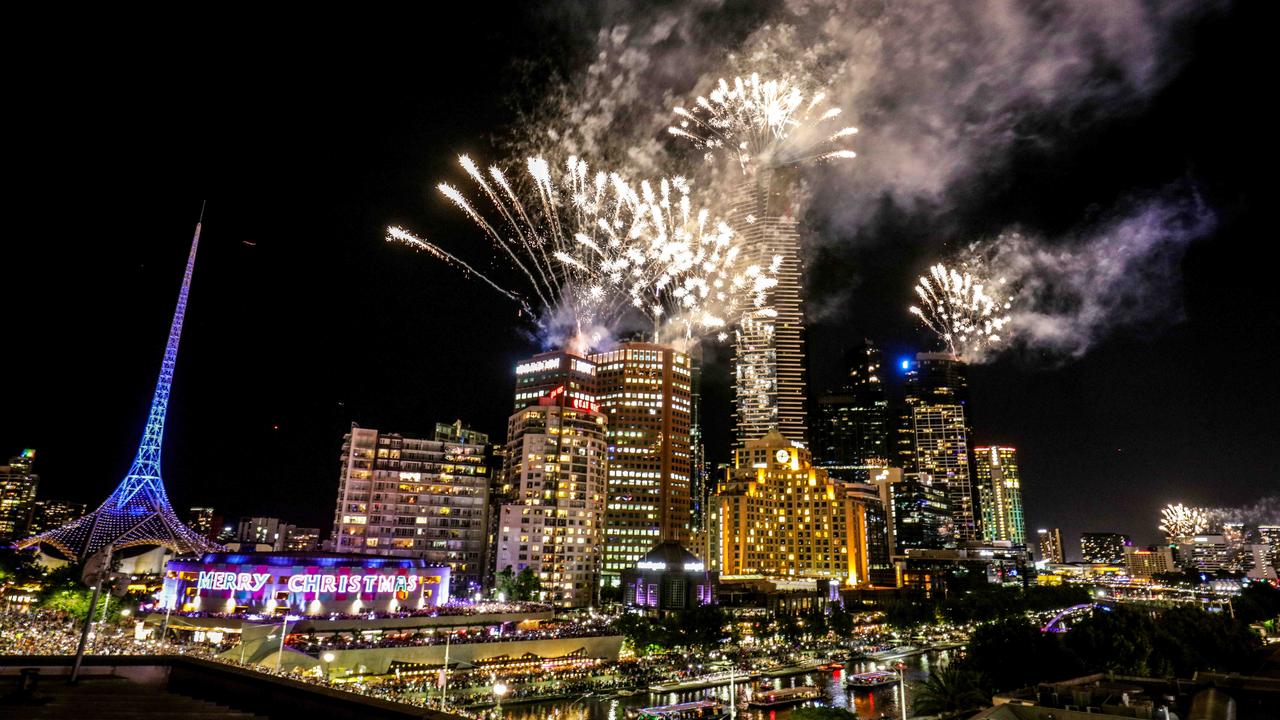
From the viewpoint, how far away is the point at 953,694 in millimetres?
42750

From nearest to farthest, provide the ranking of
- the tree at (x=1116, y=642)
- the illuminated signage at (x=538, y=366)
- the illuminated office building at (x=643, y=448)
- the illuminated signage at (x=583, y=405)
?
the tree at (x=1116, y=642) < the illuminated signage at (x=583, y=405) < the illuminated office building at (x=643, y=448) < the illuminated signage at (x=538, y=366)

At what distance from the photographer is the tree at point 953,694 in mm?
42000

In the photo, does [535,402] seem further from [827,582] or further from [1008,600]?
[1008,600]

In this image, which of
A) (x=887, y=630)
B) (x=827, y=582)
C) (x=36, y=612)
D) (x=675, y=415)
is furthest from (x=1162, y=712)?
(x=675, y=415)

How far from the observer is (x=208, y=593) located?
78250mm

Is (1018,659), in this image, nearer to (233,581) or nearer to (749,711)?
(749,711)

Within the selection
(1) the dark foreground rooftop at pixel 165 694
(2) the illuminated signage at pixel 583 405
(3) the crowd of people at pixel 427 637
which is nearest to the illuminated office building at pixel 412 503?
(2) the illuminated signage at pixel 583 405

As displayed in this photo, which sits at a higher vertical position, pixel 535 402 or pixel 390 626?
pixel 535 402

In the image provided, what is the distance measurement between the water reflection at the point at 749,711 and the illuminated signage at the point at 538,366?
8901 centimetres

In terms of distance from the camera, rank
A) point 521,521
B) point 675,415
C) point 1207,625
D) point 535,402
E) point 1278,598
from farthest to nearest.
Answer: point 675,415 < point 535,402 < point 521,521 < point 1278,598 < point 1207,625

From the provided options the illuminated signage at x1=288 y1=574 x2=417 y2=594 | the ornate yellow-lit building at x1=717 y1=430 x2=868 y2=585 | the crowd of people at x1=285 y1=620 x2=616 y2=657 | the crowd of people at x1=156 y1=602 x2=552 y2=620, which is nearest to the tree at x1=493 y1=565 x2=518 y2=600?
the crowd of people at x1=156 y1=602 x2=552 y2=620

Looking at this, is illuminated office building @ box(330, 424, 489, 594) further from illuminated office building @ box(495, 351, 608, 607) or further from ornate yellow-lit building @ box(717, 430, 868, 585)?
ornate yellow-lit building @ box(717, 430, 868, 585)

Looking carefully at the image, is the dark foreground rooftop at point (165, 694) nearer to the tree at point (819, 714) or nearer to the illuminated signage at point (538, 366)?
the tree at point (819, 714)

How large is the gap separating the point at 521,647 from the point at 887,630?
72.7 metres
